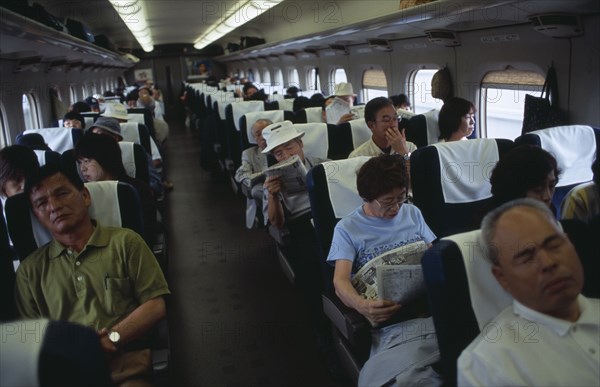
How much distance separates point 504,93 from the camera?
536 cm

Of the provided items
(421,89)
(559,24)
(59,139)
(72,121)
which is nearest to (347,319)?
(559,24)

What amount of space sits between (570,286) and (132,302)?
1923mm

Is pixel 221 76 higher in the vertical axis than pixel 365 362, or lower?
higher

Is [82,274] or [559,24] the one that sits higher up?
[559,24]

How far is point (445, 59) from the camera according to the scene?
6180 millimetres

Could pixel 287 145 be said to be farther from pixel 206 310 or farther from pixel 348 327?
pixel 348 327

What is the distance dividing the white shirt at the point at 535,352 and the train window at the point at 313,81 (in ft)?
34.4

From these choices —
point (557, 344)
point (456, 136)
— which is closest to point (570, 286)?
point (557, 344)

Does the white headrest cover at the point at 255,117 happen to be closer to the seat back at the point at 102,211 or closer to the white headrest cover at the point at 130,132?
the white headrest cover at the point at 130,132

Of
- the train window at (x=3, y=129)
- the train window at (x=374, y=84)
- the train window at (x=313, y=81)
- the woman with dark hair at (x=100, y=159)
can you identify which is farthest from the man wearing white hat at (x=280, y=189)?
the train window at (x=313, y=81)

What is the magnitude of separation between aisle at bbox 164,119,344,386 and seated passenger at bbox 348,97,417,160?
4.80ft

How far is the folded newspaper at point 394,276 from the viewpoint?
2262 millimetres

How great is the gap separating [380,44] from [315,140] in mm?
3534

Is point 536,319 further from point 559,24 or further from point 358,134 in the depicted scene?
point 358,134
